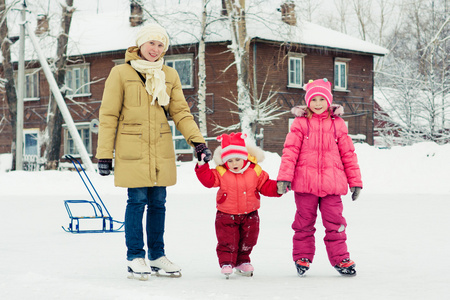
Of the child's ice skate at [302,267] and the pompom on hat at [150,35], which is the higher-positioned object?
the pompom on hat at [150,35]

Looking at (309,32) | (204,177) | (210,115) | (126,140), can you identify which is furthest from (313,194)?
(309,32)

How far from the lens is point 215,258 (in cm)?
624

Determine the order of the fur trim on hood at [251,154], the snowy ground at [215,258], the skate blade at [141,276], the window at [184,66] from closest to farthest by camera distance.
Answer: the snowy ground at [215,258]
the skate blade at [141,276]
the fur trim on hood at [251,154]
the window at [184,66]

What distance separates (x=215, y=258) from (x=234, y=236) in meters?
1.01

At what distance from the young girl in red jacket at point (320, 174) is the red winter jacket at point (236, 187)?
0.62ft

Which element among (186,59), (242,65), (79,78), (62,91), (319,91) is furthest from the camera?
(79,78)

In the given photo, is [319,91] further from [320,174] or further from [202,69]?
[202,69]

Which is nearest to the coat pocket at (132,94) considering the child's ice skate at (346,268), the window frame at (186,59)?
the child's ice skate at (346,268)

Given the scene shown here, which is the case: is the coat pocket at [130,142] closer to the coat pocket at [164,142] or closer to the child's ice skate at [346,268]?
the coat pocket at [164,142]

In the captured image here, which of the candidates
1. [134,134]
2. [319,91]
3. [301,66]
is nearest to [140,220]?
[134,134]

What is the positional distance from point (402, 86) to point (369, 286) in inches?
907

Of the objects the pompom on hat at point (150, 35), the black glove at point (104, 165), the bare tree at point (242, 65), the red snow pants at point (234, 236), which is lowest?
Answer: the red snow pants at point (234, 236)

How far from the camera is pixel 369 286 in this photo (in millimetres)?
4781

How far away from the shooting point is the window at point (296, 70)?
28.2m
